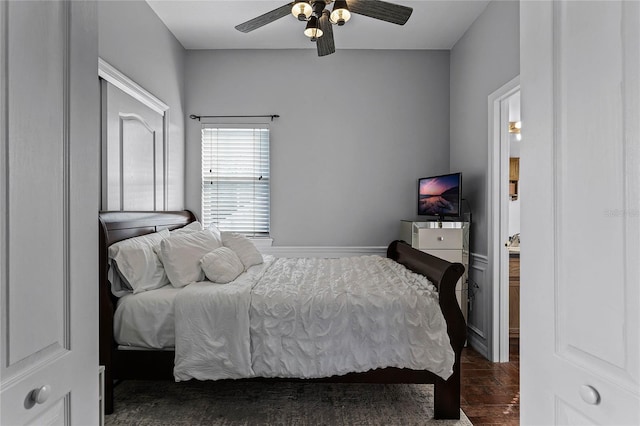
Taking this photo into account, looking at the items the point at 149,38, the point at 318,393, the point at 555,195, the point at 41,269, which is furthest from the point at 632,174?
the point at 149,38

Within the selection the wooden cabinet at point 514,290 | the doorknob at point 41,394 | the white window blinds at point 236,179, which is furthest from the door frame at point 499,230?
the doorknob at point 41,394

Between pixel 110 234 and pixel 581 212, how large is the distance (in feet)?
8.28

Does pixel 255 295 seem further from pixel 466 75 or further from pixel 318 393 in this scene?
pixel 466 75

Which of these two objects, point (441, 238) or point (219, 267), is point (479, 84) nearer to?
point (441, 238)

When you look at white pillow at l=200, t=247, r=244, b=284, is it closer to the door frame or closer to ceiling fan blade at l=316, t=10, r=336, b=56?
ceiling fan blade at l=316, t=10, r=336, b=56

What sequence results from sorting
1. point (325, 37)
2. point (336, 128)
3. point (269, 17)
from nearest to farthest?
point (269, 17) → point (325, 37) → point (336, 128)

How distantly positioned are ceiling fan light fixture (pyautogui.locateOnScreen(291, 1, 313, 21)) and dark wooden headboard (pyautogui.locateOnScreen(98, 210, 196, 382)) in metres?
1.72

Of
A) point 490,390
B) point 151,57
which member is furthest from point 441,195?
point 151,57

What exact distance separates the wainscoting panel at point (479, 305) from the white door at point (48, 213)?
313 centimetres

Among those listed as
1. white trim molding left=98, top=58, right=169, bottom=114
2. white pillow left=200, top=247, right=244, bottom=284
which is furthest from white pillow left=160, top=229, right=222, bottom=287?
white trim molding left=98, top=58, right=169, bottom=114

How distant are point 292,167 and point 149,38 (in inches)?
72.7

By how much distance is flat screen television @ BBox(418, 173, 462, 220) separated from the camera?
11.3 feet

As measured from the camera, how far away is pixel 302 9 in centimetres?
226

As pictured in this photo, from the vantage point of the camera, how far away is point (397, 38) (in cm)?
395
